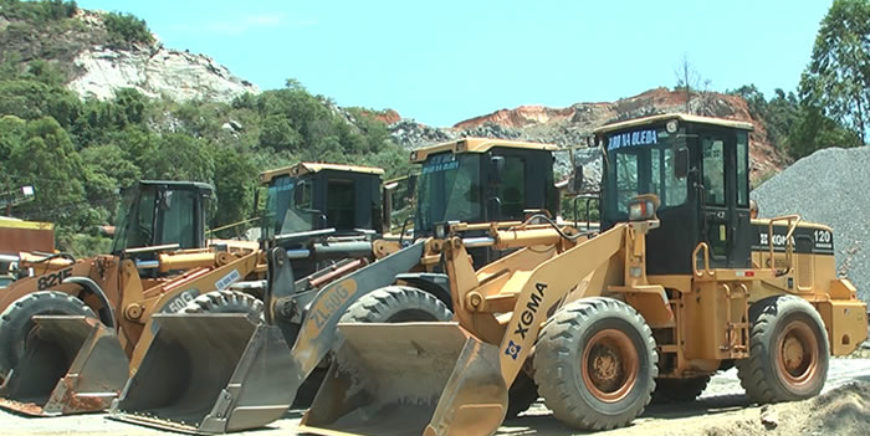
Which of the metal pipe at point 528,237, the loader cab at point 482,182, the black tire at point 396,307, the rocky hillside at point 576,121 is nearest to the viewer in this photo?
the black tire at point 396,307

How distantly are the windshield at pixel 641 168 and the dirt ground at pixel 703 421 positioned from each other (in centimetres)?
217

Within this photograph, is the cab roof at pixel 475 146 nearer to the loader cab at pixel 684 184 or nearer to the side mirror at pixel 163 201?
the loader cab at pixel 684 184

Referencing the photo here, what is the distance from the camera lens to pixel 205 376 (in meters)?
9.77

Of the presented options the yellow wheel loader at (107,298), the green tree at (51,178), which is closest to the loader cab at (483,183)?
the yellow wheel loader at (107,298)

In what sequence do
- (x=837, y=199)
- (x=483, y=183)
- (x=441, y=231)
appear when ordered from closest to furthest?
(x=441, y=231) < (x=483, y=183) < (x=837, y=199)

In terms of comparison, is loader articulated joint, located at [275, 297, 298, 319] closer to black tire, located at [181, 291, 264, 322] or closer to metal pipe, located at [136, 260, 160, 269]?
black tire, located at [181, 291, 264, 322]

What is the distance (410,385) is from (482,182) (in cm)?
458

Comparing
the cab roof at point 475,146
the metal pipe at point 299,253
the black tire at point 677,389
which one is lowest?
the black tire at point 677,389

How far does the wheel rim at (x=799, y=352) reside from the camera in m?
10.6

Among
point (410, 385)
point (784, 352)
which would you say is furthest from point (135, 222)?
point (784, 352)

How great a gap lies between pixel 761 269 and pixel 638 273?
174 cm

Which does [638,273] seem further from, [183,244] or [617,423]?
[183,244]

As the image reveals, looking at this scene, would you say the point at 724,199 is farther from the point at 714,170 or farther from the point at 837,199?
the point at 837,199

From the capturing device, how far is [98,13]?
117 metres
